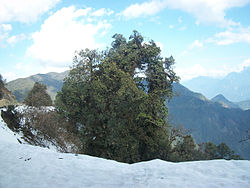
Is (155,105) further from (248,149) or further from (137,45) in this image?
(248,149)

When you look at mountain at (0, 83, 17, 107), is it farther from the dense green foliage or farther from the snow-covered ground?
the snow-covered ground

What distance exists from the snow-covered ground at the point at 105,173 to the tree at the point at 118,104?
10257 mm

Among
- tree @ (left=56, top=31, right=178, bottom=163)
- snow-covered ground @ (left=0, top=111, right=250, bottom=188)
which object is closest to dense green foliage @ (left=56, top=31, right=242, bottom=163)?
tree @ (left=56, top=31, right=178, bottom=163)

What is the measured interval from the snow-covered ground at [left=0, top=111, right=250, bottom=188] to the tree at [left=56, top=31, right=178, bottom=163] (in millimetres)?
10257

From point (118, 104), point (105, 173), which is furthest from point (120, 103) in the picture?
point (105, 173)

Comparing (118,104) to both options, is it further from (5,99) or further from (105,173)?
(5,99)

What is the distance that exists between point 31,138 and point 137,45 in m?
17.0

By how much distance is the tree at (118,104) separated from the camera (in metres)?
19.2

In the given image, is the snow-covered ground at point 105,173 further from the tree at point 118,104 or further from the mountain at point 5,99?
the mountain at point 5,99

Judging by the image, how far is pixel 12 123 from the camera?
2166 cm

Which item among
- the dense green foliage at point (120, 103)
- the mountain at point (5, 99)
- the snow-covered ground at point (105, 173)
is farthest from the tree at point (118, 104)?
the mountain at point (5, 99)

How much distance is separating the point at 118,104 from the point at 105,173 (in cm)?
1273

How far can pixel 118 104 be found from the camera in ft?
65.4

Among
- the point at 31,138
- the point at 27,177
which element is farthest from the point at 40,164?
the point at 31,138
